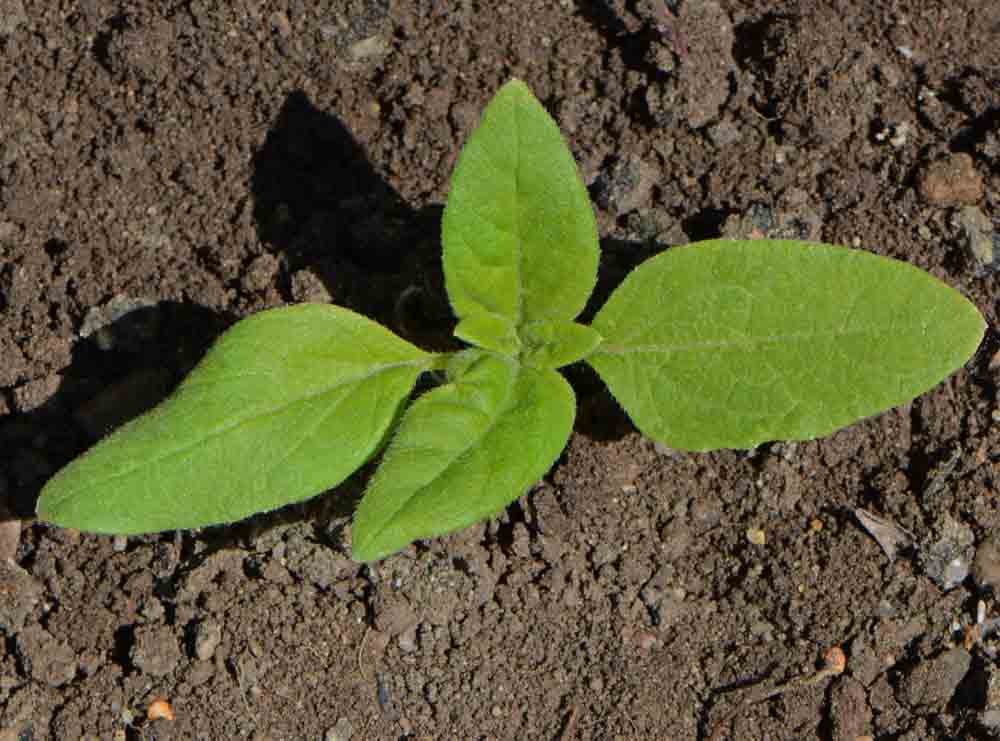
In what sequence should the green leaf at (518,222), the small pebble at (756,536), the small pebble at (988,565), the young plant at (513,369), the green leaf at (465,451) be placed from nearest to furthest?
the green leaf at (465,451), the young plant at (513,369), the green leaf at (518,222), the small pebble at (988,565), the small pebble at (756,536)

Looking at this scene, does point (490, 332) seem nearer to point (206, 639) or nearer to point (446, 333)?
point (446, 333)

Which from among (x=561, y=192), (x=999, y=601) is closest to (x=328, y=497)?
(x=561, y=192)

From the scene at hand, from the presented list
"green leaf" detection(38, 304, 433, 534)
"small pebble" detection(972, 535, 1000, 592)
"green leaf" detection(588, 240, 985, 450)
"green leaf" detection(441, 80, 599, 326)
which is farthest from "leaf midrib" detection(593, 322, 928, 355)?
"small pebble" detection(972, 535, 1000, 592)

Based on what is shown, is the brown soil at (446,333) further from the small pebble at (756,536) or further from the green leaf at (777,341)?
the green leaf at (777,341)

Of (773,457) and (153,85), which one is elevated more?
(153,85)

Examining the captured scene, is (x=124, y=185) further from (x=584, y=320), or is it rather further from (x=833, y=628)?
(x=833, y=628)

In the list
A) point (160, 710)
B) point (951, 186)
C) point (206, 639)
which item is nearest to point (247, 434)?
point (206, 639)

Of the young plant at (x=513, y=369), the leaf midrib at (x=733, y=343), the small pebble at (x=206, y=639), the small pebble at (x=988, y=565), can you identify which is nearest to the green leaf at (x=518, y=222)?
the young plant at (x=513, y=369)
